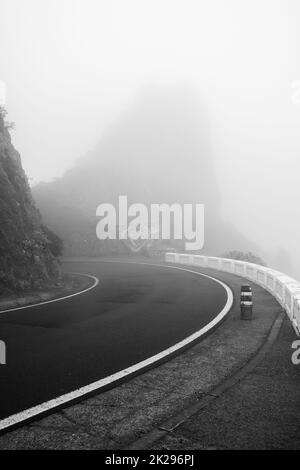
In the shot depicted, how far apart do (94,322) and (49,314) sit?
6.30 ft

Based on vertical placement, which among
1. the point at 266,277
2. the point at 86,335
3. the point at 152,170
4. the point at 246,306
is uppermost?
the point at 152,170

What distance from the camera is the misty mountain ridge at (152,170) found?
73.1 m

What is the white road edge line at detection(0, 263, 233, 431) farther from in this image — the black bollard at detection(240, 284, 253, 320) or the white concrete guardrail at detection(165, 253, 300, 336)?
the white concrete guardrail at detection(165, 253, 300, 336)

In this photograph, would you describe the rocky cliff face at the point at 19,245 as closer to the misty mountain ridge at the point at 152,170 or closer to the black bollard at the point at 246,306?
the black bollard at the point at 246,306

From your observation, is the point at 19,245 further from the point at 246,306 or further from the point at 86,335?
the point at 246,306

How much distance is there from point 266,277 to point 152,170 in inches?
3511

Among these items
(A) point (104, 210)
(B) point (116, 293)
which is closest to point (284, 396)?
(B) point (116, 293)

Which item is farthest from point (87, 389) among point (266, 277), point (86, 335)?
point (266, 277)

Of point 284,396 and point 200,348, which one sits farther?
point 200,348

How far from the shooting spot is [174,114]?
122500mm

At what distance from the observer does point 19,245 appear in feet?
50.4

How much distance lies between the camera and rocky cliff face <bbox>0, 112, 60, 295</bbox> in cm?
1420
